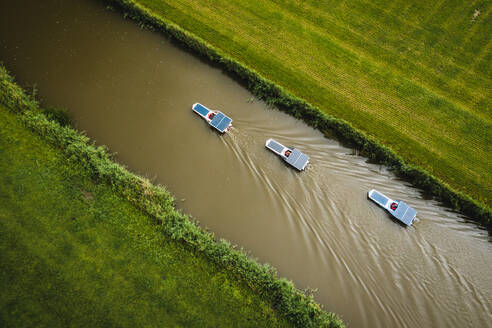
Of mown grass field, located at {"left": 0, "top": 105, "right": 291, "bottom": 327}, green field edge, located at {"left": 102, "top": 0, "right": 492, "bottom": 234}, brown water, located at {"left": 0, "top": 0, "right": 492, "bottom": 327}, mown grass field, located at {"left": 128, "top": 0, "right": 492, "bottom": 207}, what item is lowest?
mown grass field, located at {"left": 0, "top": 105, "right": 291, "bottom": 327}

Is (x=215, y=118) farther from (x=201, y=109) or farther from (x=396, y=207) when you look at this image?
(x=396, y=207)

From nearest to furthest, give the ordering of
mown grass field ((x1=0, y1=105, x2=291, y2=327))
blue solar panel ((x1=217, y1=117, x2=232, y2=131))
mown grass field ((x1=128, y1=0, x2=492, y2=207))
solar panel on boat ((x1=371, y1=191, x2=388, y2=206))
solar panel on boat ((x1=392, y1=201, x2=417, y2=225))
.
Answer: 1. mown grass field ((x1=0, y1=105, x2=291, y2=327))
2. solar panel on boat ((x1=392, y1=201, x2=417, y2=225))
3. solar panel on boat ((x1=371, y1=191, x2=388, y2=206))
4. blue solar panel ((x1=217, y1=117, x2=232, y2=131))
5. mown grass field ((x1=128, y1=0, x2=492, y2=207))

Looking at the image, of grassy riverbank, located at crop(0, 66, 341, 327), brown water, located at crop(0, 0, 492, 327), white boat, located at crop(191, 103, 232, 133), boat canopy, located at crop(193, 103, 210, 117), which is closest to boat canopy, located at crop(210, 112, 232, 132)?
white boat, located at crop(191, 103, 232, 133)

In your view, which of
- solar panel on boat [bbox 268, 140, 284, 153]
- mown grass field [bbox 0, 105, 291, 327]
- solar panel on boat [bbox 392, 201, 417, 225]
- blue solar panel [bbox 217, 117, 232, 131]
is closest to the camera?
mown grass field [bbox 0, 105, 291, 327]

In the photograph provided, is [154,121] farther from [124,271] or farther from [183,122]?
[124,271]


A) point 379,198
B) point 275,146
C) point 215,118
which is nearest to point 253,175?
point 275,146

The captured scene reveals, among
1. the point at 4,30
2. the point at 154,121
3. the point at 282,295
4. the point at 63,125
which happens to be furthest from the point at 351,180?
the point at 4,30

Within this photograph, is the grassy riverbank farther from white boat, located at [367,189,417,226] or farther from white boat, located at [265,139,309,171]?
→ white boat, located at [367,189,417,226]

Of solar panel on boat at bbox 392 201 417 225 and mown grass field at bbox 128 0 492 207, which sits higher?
mown grass field at bbox 128 0 492 207
